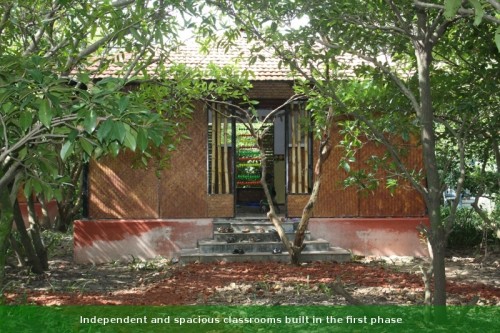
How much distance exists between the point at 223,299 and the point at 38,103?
4.74m

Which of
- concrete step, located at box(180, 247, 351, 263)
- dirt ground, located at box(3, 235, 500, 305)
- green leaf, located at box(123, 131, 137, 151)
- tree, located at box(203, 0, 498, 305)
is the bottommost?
dirt ground, located at box(3, 235, 500, 305)

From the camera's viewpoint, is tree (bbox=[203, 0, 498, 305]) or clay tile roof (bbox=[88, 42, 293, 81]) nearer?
tree (bbox=[203, 0, 498, 305])

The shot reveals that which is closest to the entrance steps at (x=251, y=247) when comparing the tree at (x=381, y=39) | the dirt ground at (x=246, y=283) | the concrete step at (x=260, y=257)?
the concrete step at (x=260, y=257)

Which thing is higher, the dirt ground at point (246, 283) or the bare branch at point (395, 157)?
the bare branch at point (395, 157)

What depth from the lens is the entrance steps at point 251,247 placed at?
1027 cm

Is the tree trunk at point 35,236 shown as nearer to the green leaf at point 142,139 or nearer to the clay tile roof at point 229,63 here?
the clay tile roof at point 229,63

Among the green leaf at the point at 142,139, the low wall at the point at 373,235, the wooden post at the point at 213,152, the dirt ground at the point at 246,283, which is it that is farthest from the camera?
the wooden post at the point at 213,152

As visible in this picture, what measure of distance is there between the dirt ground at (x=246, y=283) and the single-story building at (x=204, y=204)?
470mm

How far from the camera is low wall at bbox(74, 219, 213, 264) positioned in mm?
11242

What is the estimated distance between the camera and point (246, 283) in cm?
819

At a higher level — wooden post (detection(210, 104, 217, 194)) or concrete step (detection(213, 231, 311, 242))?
wooden post (detection(210, 104, 217, 194))

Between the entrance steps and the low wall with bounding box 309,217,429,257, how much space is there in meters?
0.35

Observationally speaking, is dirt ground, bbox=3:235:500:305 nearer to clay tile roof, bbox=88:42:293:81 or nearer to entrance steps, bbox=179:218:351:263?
entrance steps, bbox=179:218:351:263

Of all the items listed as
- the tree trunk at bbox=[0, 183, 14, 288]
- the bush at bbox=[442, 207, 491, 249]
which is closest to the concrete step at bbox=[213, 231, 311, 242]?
the bush at bbox=[442, 207, 491, 249]
